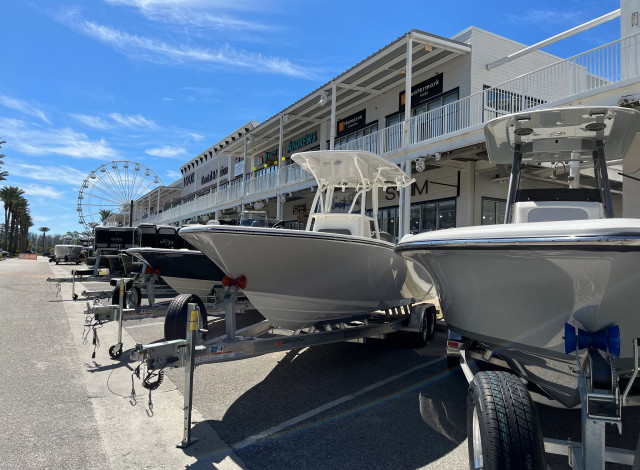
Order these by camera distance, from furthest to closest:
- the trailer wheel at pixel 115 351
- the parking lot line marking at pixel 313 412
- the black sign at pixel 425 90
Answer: the black sign at pixel 425 90, the trailer wheel at pixel 115 351, the parking lot line marking at pixel 313 412

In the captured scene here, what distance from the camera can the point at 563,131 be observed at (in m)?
3.97

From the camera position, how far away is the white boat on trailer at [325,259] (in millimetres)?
4230

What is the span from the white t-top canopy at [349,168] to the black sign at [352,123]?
1258 centimetres

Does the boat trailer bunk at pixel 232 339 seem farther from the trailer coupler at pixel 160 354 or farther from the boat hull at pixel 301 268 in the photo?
the boat hull at pixel 301 268

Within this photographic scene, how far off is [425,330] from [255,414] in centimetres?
338

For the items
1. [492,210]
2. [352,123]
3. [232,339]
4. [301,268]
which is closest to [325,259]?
[301,268]

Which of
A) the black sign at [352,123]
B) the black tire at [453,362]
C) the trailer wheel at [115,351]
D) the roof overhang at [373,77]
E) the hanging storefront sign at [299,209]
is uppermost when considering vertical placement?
the roof overhang at [373,77]

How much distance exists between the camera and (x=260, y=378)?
4.91 meters

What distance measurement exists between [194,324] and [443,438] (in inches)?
84.9

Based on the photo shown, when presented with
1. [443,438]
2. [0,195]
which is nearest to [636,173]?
[443,438]

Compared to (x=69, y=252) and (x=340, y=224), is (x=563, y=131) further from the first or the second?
(x=69, y=252)

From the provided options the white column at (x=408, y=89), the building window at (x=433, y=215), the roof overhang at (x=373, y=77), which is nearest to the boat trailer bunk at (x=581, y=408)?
A: the white column at (x=408, y=89)

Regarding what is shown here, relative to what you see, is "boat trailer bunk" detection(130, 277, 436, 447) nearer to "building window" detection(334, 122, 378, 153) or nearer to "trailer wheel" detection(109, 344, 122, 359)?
"trailer wheel" detection(109, 344, 122, 359)

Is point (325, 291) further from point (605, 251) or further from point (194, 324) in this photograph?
point (605, 251)
